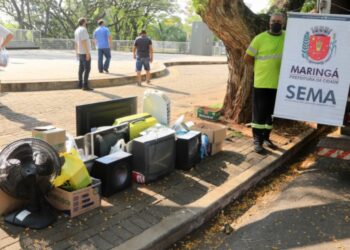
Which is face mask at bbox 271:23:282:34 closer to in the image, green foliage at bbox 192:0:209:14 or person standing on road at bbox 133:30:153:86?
green foliage at bbox 192:0:209:14

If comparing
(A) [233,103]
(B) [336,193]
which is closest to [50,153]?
(B) [336,193]

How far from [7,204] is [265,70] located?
161 inches

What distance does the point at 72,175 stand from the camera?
407 cm

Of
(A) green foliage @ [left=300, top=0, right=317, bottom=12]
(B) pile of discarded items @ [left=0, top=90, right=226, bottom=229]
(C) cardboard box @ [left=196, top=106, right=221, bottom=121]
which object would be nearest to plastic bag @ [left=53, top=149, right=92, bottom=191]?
(B) pile of discarded items @ [left=0, top=90, right=226, bottom=229]

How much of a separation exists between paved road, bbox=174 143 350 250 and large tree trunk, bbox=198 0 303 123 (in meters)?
2.46

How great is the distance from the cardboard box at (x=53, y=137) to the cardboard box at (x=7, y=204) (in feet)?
2.29

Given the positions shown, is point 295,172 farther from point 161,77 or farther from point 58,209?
point 161,77

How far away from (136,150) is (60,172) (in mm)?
1200

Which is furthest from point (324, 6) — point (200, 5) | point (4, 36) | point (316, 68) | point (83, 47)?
point (83, 47)

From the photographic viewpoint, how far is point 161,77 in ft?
53.6

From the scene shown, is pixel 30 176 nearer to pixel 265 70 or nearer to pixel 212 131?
pixel 212 131

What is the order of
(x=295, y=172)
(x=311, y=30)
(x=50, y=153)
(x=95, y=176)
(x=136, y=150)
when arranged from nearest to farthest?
(x=50, y=153)
(x=95, y=176)
(x=136, y=150)
(x=311, y=30)
(x=295, y=172)

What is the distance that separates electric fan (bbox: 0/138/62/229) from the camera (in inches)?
148

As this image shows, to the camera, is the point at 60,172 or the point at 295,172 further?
the point at 295,172
